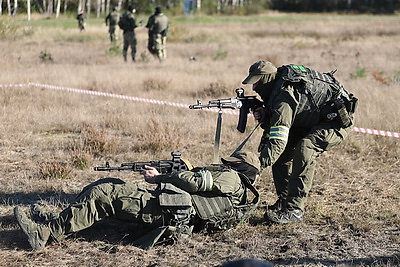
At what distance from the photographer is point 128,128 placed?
9258 mm

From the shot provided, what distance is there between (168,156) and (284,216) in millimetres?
2646

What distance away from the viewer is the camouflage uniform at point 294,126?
5.04 m

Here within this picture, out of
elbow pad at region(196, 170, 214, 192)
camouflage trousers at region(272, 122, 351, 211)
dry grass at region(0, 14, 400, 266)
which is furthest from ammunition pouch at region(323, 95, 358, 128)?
elbow pad at region(196, 170, 214, 192)

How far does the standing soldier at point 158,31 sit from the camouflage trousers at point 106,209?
14348 millimetres

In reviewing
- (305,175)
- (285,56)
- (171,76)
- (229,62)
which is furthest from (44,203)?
(285,56)

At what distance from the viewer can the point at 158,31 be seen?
62.1 feet

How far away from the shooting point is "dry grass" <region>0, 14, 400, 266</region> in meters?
4.77

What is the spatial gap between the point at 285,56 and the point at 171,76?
24.5ft

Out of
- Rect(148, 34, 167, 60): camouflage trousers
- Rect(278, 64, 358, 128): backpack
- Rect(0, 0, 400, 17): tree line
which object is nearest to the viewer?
Rect(278, 64, 358, 128): backpack

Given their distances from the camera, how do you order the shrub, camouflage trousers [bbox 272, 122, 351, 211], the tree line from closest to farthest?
camouflage trousers [bbox 272, 122, 351, 211], the shrub, the tree line

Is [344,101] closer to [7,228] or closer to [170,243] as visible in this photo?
[170,243]

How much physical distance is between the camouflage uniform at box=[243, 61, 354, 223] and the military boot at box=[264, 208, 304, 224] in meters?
0.01

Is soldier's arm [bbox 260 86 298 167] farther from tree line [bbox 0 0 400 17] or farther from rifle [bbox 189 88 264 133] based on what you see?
tree line [bbox 0 0 400 17]

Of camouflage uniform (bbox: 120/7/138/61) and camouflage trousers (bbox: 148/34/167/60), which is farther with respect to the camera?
camouflage uniform (bbox: 120/7/138/61)
